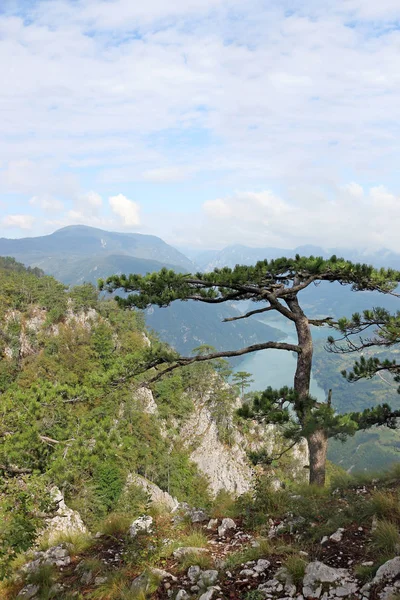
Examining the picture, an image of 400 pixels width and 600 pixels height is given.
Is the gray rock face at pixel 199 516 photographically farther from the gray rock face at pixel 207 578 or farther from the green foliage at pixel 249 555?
the gray rock face at pixel 207 578

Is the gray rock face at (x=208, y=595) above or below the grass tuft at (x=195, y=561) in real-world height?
above

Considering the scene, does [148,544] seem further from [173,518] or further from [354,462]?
[354,462]

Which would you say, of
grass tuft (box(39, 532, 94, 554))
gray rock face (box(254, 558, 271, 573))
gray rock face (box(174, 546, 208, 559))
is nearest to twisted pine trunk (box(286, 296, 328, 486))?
gray rock face (box(254, 558, 271, 573))

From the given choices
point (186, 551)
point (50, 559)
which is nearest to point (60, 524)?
point (50, 559)

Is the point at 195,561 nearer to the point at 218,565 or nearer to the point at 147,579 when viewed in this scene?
the point at 218,565

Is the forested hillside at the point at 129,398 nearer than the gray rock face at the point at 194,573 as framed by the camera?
No

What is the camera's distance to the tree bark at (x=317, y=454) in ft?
28.5

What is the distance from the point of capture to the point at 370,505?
21.1 ft

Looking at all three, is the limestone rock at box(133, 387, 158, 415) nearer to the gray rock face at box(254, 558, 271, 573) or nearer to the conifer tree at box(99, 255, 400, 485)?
the conifer tree at box(99, 255, 400, 485)

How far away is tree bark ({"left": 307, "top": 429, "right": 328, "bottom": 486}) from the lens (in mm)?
8680

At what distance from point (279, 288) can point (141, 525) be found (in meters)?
6.17

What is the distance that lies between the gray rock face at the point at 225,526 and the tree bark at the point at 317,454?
248 centimetres

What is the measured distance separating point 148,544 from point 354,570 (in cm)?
368

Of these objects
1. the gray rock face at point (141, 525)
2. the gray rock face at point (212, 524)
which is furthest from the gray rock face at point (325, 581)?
the gray rock face at point (141, 525)
